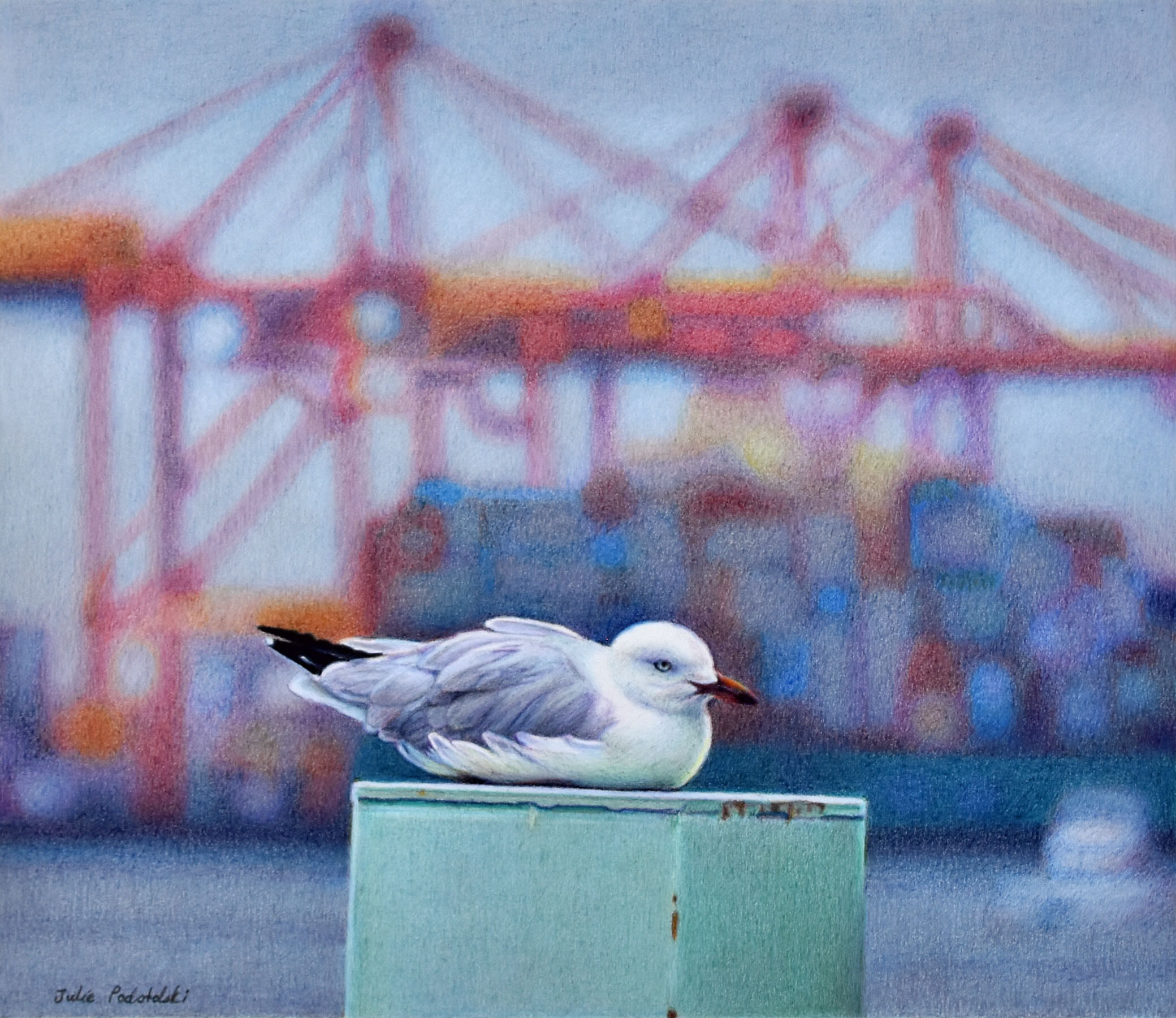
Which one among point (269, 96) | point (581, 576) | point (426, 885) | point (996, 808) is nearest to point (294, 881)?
point (426, 885)

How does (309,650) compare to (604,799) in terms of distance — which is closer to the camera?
(604,799)

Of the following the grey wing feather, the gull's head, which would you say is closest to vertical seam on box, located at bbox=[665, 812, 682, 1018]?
the gull's head

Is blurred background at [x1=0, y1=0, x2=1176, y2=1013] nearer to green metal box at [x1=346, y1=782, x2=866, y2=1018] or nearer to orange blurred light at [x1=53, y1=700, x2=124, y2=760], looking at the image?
orange blurred light at [x1=53, y1=700, x2=124, y2=760]

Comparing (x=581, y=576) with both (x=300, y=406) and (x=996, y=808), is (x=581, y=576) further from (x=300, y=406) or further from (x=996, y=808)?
(x=996, y=808)

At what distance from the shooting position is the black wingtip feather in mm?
1472

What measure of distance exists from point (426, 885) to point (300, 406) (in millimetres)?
540

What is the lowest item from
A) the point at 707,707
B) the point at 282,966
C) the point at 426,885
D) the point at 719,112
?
the point at 282,966

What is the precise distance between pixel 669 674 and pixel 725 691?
0.20 feet

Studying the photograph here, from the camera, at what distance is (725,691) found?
4.58 ft

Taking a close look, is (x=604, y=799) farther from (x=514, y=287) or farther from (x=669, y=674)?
(x=514, y=287)

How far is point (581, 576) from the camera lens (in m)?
1.50
